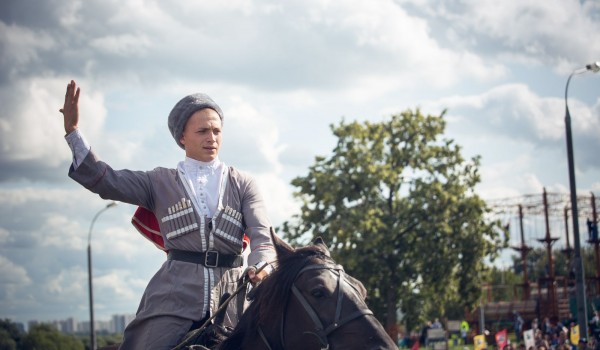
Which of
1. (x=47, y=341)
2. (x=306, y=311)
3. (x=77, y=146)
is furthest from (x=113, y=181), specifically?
(x=47, y=341)

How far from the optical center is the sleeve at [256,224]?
17.6ft

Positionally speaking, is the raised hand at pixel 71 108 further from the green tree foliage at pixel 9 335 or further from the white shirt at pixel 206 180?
the green tree foliage at pixel 9 335

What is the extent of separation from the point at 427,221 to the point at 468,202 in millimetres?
1821

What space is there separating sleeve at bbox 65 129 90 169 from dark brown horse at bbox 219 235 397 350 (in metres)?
1.29

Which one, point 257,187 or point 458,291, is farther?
point 458,291

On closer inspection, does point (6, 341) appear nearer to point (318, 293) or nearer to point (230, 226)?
point (230, 226)

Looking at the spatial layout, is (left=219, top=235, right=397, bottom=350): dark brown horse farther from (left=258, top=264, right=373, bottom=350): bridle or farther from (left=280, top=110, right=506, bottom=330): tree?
(left=280, top=110, right=506, bottom=330): tree

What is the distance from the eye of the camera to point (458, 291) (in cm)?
3281

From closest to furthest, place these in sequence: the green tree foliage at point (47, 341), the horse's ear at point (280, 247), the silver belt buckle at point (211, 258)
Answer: the horse's ear at point (280, 247)
the silver belt buckle at point (211, 258)
the green tree foliage at point (47, 341)

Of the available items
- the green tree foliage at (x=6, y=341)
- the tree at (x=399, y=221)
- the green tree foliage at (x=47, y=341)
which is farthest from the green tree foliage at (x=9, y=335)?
the tree at (x=399, y=221)

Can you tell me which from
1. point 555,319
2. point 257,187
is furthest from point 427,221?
point 257,187

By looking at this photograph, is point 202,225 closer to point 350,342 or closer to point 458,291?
point 350,342

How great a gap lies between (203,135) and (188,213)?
Result: 0.54 meters

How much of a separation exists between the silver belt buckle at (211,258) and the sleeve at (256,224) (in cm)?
23
